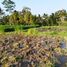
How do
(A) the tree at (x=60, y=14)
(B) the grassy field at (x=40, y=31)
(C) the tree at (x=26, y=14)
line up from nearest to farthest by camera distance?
1. (B) the grassy field at (x=40, y=31)
2. (C) the tree at (x=26, y=14)
3. (A) the tree at (x=60, y=14)

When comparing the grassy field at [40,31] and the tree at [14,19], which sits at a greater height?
the tree at [14,19]

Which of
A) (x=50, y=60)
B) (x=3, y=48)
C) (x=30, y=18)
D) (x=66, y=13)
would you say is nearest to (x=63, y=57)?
(x=50, y=60)

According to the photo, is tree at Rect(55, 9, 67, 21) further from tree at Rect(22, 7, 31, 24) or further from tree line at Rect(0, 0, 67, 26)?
tree at Rect(22, 7, 31, 24)

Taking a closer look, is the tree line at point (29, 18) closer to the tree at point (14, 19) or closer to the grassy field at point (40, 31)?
the tree at point (14, 19)

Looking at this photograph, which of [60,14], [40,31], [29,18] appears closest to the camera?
[40,31]

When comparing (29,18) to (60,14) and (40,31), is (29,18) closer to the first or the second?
(60,14)

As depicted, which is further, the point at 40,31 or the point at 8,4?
the point at 8,4

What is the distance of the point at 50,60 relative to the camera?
5.82 meters

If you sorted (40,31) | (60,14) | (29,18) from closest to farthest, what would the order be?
(40,31) → (29,18) → (60,14)

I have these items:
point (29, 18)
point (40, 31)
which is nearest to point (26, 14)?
point (29, 18)

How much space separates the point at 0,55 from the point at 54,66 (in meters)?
1.34

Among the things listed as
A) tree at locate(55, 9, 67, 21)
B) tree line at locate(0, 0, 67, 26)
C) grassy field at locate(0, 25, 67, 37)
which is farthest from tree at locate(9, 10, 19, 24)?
grassy field at locate(0, 25, 67, 37)

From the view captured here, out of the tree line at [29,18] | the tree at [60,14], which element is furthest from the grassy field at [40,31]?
the tree at [60,14]

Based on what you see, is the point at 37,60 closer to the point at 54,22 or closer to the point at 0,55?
the point at 0,55
